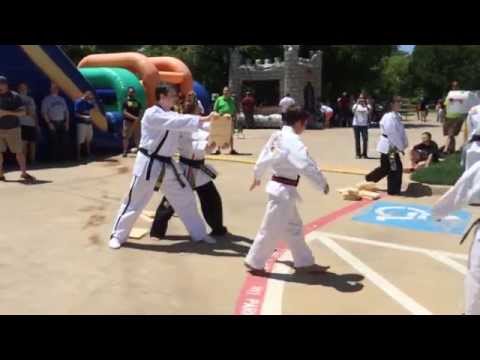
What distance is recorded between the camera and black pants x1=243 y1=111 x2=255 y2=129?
26594 mm

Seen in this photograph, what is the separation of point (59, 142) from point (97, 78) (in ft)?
11.3

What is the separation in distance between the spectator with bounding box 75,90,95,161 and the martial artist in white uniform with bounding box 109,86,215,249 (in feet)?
24.5

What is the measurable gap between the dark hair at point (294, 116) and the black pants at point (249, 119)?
20.9m

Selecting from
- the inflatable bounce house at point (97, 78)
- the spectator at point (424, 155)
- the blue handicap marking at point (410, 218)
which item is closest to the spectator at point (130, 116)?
the inflatable bounce house at point (97, 78)

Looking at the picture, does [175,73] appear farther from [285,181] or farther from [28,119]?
[285,181]

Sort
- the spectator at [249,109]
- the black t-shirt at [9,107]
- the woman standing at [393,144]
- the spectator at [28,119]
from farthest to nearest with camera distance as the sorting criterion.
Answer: the spectator at [249,109]
the spectator at [28,119]
the black t-shirt at [9,107]
the woman standing at [393,144]

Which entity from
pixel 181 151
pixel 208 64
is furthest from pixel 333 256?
pixel 208 64

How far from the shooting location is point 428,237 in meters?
7.20

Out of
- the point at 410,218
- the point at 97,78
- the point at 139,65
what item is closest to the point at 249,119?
the point at 139,65

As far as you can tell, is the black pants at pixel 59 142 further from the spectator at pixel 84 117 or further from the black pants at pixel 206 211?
the black pants at pixel 206 211

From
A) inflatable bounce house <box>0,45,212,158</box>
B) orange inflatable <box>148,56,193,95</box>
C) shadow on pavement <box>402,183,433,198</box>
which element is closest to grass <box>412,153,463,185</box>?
shadow on pavement <box>402,183,433,198</box>

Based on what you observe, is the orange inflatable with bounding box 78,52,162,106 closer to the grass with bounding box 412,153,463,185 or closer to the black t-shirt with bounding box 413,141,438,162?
the black t-shirt with bounding box 413,141,438,162

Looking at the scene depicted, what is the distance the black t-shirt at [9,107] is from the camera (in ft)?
34.0

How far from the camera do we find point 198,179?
6.96 metres
